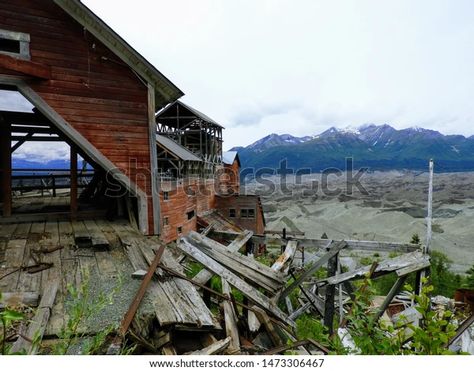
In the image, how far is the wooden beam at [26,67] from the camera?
5723 mm

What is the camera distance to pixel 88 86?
6625 mm

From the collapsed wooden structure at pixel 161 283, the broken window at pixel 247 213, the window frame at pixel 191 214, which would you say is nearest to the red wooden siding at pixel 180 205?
the window frame at pixel 191 214

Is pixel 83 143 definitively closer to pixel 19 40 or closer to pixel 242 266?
pixel 19 40

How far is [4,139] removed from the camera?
7.58 meters

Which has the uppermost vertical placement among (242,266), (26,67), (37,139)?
(26,67)

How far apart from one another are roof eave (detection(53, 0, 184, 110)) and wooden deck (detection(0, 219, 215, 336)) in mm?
3821

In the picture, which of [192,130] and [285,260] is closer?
[285,260]

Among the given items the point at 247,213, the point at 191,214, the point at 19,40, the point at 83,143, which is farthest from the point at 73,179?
the point at 247,213

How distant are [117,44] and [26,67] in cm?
194

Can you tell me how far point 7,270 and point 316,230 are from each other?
47.2 meters

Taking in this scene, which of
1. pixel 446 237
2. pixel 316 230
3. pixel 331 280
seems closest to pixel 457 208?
pixel 446 237

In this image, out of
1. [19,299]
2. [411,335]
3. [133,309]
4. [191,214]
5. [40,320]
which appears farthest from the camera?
[191,214]

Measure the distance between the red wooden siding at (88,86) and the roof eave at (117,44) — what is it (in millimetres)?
159
